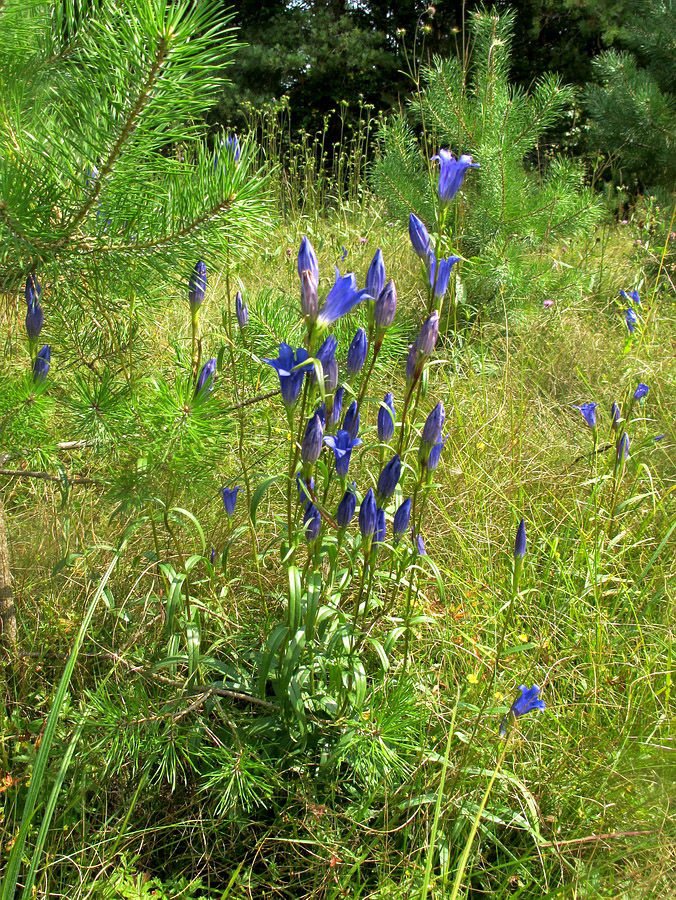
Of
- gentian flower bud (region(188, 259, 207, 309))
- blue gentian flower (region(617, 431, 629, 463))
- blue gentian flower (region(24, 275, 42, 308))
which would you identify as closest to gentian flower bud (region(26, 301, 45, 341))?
blue gentian flower (region(24, 275, 42, 308))

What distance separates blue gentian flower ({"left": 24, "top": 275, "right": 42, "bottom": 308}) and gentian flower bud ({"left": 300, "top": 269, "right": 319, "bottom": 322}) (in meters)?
0.49

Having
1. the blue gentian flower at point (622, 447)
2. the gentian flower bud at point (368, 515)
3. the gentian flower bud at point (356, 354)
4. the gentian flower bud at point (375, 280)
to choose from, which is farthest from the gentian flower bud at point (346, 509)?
the blue gentian flower at point (622, 447)

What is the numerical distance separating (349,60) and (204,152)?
980cm

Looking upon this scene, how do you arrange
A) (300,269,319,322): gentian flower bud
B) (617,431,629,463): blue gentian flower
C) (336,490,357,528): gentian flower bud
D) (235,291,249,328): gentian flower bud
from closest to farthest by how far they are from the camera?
(300,269,319,322): gentian flower bud
(336,490,357,528): gentian flower bud
(235,291,249,328): gentian flower bud
(617,431,629,463): blue gentian flower

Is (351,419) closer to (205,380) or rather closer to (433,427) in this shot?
(433,427)

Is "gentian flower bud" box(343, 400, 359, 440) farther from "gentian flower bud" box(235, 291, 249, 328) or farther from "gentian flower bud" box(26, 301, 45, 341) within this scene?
"gentian flower bud" box(26, 301, 45, 341)

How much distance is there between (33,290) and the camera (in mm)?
1243

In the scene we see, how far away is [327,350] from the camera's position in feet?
4.00

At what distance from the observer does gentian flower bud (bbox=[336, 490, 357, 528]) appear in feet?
4.16

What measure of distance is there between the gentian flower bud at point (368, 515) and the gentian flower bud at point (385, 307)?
0.32m

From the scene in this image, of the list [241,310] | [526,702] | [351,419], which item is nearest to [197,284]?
[241,310]

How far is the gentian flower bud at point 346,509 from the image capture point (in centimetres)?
127

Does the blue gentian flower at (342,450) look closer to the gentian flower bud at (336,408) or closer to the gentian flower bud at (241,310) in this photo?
the gentian flower bud at (336,408)

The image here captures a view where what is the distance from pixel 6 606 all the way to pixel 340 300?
111cm
